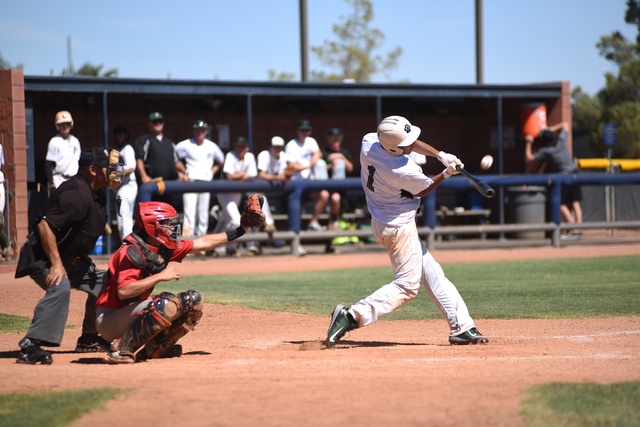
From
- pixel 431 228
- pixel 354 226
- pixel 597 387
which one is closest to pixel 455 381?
pixel 597 387

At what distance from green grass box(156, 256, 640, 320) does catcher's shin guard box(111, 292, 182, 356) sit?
2.45 meters

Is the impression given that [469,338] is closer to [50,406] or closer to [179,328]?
[179,328]

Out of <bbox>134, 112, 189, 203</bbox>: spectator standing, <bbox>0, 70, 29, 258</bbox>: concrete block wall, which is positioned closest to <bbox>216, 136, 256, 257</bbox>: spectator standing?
<bbox>134, 112, 189, 203</bbox>: spectator standing

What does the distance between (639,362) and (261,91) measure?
9.86 meters

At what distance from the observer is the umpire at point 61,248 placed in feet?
14.7

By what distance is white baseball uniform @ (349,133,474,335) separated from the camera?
4820mm

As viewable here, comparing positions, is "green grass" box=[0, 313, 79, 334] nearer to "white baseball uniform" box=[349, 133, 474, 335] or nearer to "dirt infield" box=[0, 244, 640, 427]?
"dirt infield" box=[0, 244, 640, 427]

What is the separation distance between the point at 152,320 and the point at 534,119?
1211 centimetres

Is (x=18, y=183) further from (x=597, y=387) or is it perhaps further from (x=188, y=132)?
(x=597, y=387)

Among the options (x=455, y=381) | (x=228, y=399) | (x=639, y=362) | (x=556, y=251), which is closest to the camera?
(x=228, y=399)

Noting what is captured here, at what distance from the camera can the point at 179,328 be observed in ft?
15.1

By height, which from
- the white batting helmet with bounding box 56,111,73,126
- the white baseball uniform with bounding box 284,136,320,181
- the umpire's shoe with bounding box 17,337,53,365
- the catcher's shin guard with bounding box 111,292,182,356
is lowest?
the umpire's shoe with bounding box 17,337,53,365

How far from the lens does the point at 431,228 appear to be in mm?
11961

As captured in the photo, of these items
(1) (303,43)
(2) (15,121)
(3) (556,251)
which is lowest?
(3) (556,251)
